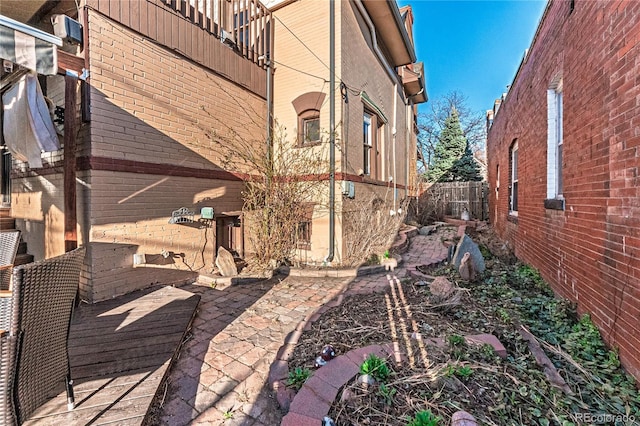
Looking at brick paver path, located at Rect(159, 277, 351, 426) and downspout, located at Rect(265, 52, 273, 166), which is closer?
brick paver path, located at Rect(159, 277, 351, 426)

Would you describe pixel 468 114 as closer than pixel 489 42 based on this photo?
No

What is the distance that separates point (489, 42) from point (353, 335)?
20.5 m

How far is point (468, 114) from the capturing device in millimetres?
25484

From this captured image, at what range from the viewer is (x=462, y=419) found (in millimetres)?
1781

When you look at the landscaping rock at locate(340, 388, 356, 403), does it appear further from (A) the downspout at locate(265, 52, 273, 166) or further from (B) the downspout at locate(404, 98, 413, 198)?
(B) the downspout at locate(404, 98, 413, 198)

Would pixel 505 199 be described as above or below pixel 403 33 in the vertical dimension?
below

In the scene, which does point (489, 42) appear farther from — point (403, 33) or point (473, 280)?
point (473, 280)

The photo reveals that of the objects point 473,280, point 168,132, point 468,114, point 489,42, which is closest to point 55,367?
point 168,132

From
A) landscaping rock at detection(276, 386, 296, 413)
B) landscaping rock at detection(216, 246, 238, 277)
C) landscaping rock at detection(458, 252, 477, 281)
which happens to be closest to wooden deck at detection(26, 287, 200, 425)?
landscaping rock at detection(276, 386, 296, 413)

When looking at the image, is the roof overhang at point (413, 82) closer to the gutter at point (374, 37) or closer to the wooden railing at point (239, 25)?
the gutter at point (374, 37)

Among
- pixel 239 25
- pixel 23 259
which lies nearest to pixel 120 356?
pixel 23 259

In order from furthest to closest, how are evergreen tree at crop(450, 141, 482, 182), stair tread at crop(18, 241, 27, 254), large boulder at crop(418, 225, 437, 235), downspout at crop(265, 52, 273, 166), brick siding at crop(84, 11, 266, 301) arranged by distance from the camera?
evergreen tree at crop(450, 141, 482, 182) → large boulder at crop(418, 225, 437, 235) → downspout at crop(265, 52, 273, 166) → stair tread at crop(18, 241, 27, 254) → brick siding at crop(84, 11, 266, 301)

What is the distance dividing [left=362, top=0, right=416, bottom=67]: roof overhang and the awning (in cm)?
702

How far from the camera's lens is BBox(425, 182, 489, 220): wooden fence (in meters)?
14.3
